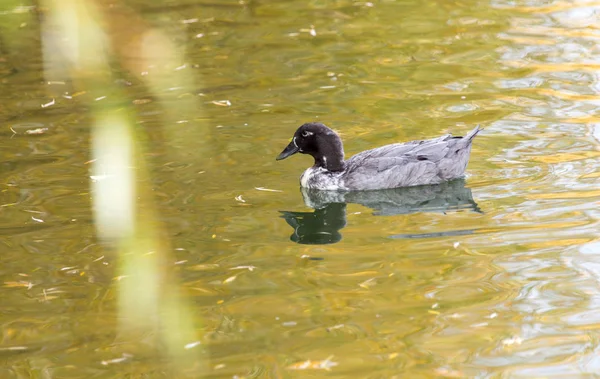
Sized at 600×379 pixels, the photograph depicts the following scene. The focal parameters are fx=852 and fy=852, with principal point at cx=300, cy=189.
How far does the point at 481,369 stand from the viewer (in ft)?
16.2

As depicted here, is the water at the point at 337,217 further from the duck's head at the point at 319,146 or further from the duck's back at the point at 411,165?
the duck's head at the point at 319,146

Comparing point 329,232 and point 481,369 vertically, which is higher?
point 481,369

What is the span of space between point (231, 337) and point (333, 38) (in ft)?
33.5

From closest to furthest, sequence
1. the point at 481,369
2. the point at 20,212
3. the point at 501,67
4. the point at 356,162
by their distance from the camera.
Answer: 1. the point at 481,369
2. the point at 20,212
3. the point at 356,162
4. the point at 501,67

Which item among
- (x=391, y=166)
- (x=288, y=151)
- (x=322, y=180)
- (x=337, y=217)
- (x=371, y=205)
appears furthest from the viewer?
(x=288, y=151)

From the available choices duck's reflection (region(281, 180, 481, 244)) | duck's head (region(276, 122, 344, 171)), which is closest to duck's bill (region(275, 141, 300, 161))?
duck's head (region(276, 122, 344, 171))

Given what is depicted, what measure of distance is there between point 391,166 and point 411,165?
216 millimetres

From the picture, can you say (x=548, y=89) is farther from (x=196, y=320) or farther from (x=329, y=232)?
(x=196, y=320)

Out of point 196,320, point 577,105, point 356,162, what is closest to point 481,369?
point 196,320

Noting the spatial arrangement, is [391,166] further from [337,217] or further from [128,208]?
[128,208]

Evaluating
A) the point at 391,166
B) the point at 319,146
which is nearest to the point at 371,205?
the point at 391,166

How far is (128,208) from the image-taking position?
7.34 ft

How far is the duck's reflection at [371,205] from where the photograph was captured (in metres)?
7.89

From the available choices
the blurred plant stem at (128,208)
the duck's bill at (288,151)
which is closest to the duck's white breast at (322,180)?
the duck's bill at (288,151)
